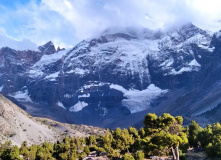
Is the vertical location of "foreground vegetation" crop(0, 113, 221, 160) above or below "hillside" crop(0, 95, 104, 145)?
below

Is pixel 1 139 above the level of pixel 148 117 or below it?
above

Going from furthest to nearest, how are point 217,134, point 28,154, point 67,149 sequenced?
point 67,149, point 28,154, point 217,134

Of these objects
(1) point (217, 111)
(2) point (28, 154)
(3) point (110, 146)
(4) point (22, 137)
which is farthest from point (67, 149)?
(1) point (217, 111)

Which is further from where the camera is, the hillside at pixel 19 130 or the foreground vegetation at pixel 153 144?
the hillside at pixel 19 130

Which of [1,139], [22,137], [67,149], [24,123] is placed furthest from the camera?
[24,123]

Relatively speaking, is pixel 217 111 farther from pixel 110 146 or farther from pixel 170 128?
pixel 170 128

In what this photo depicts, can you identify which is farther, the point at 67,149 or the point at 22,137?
the point at 22,137

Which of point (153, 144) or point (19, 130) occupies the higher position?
point (19, 130)

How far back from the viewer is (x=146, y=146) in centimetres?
4384

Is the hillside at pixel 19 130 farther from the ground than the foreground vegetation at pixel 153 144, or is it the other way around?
the hillside at pixel 19 130

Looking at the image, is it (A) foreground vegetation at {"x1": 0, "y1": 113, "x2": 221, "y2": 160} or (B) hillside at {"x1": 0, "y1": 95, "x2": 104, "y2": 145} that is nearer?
(A) foreground vegetation at {"x1": 0, "y1": 113, "x2": 221, "y2": 160}

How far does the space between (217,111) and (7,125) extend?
144496 millimetres

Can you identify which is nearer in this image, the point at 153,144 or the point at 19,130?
the point at 153,144

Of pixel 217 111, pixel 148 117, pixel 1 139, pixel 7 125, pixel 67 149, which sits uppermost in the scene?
pixel 217 111
